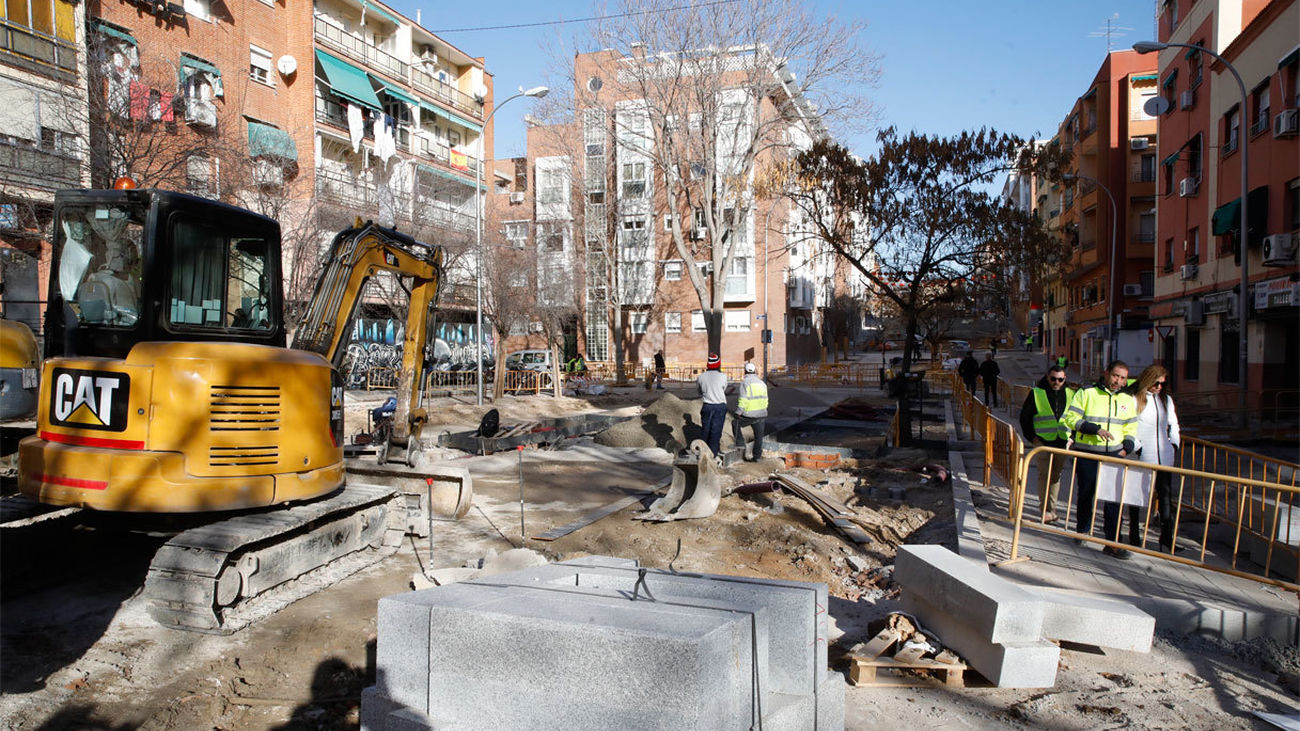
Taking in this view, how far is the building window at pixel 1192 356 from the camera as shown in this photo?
26.2m

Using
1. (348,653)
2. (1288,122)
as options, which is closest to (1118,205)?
(1288,122)

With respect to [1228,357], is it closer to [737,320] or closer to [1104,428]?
[1104,428]

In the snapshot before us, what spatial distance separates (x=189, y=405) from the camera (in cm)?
592

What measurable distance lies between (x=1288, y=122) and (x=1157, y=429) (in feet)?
53.0

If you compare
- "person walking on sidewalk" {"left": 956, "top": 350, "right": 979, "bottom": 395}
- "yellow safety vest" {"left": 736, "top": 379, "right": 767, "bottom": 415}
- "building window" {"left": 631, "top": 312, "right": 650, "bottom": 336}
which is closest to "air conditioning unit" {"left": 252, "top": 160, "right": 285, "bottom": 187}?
"yellow safety vest" {"left": 736, "top": 379, "right": 767, "bottom": 415}

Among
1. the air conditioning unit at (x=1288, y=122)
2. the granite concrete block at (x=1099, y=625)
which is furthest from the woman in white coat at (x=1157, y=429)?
the air conditioning unit at (x=1288, y=122)

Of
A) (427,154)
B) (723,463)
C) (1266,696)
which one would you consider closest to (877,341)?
(427,154)

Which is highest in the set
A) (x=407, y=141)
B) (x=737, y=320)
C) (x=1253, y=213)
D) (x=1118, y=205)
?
(x=407, y=141)

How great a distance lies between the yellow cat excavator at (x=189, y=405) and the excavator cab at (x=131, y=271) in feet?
0.04

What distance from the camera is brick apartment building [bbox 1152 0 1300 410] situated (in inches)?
755

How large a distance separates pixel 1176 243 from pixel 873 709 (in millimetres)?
29385

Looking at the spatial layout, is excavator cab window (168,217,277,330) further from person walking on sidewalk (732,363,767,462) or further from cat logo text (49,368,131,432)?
person walking on sidewalk (732,363,767,462)

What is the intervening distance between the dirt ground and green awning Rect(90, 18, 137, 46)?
18.8 m

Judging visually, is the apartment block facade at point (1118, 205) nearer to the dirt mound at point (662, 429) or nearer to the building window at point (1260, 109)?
the building window at point (1260, 109)
